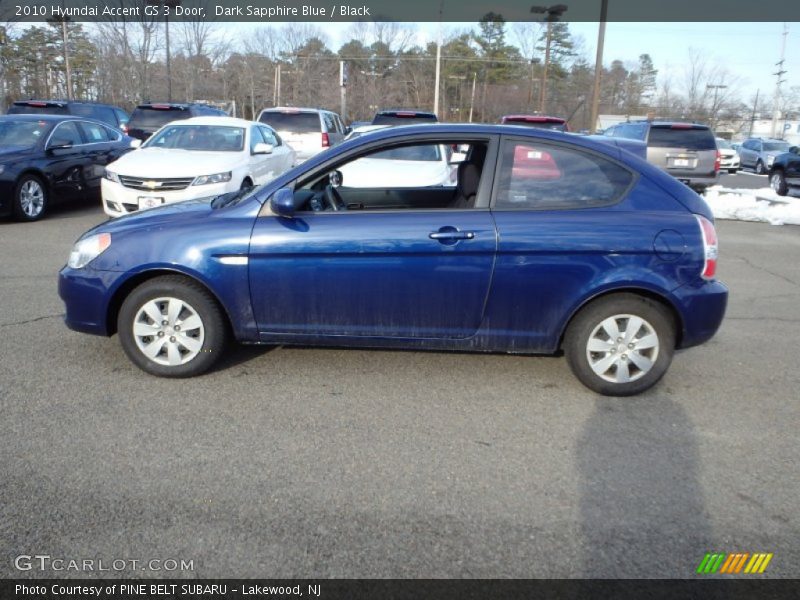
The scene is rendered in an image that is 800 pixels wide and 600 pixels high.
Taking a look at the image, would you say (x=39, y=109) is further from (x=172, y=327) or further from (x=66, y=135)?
(x=172, y=327)

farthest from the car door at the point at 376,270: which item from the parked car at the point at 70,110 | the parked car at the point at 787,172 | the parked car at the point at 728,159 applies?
the parked car at the point at 728,159

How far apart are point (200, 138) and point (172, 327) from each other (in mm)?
6647

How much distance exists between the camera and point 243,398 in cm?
386

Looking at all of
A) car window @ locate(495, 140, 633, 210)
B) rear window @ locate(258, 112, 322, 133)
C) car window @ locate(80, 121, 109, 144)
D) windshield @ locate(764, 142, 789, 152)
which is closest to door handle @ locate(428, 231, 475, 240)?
car window @ locate(495, 140, 633, 210)

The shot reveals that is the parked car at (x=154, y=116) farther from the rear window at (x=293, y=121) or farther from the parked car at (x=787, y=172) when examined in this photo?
the parked car at (x=787, y=172)

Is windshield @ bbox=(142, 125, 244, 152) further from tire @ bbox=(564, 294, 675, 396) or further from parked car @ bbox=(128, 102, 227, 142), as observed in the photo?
tire @ bbox=(564, 294, 675, 396)

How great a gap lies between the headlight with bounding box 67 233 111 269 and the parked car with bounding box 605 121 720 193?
474 inches

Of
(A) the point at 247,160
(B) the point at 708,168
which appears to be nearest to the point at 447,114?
(B) the point at 708,168

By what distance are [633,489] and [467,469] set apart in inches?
31.6

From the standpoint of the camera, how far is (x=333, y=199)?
465 cm

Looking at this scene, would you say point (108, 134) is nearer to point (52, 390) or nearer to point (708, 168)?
point (52, 390)

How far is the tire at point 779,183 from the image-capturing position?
16.3m

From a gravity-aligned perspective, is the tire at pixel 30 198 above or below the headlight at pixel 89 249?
below

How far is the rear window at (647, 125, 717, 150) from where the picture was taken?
13.4m
